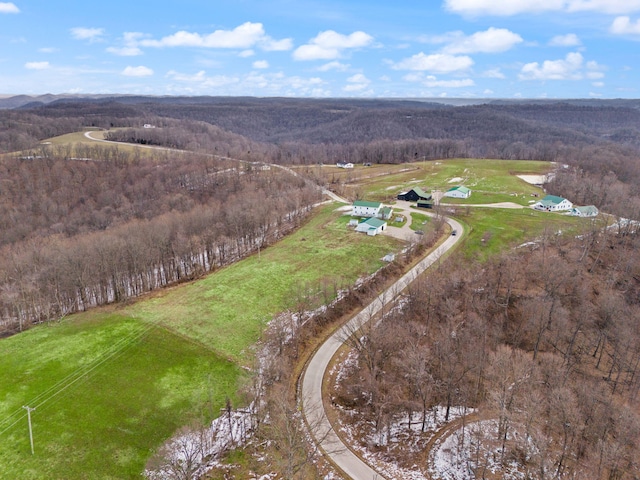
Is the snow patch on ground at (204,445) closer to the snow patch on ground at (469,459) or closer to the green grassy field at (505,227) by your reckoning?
the snow patch on ground at (469,459)

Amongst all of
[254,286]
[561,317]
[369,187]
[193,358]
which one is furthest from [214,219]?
[561,317]

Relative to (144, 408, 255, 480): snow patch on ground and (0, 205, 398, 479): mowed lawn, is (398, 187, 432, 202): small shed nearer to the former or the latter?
(0, 205, 398, 479): mowed lawn

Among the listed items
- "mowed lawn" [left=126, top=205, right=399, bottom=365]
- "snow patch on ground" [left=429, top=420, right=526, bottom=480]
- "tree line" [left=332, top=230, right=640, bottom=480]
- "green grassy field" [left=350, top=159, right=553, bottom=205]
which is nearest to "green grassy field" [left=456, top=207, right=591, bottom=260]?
"tree line" [left=332, top=230, right=640, bottom=480]

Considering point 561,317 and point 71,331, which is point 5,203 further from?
point 561,317

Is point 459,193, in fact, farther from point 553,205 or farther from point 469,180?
point 469,180

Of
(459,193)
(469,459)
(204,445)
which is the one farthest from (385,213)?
(204,445)

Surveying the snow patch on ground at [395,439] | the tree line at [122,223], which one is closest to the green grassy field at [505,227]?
the snow patch on ground at [395,439]
